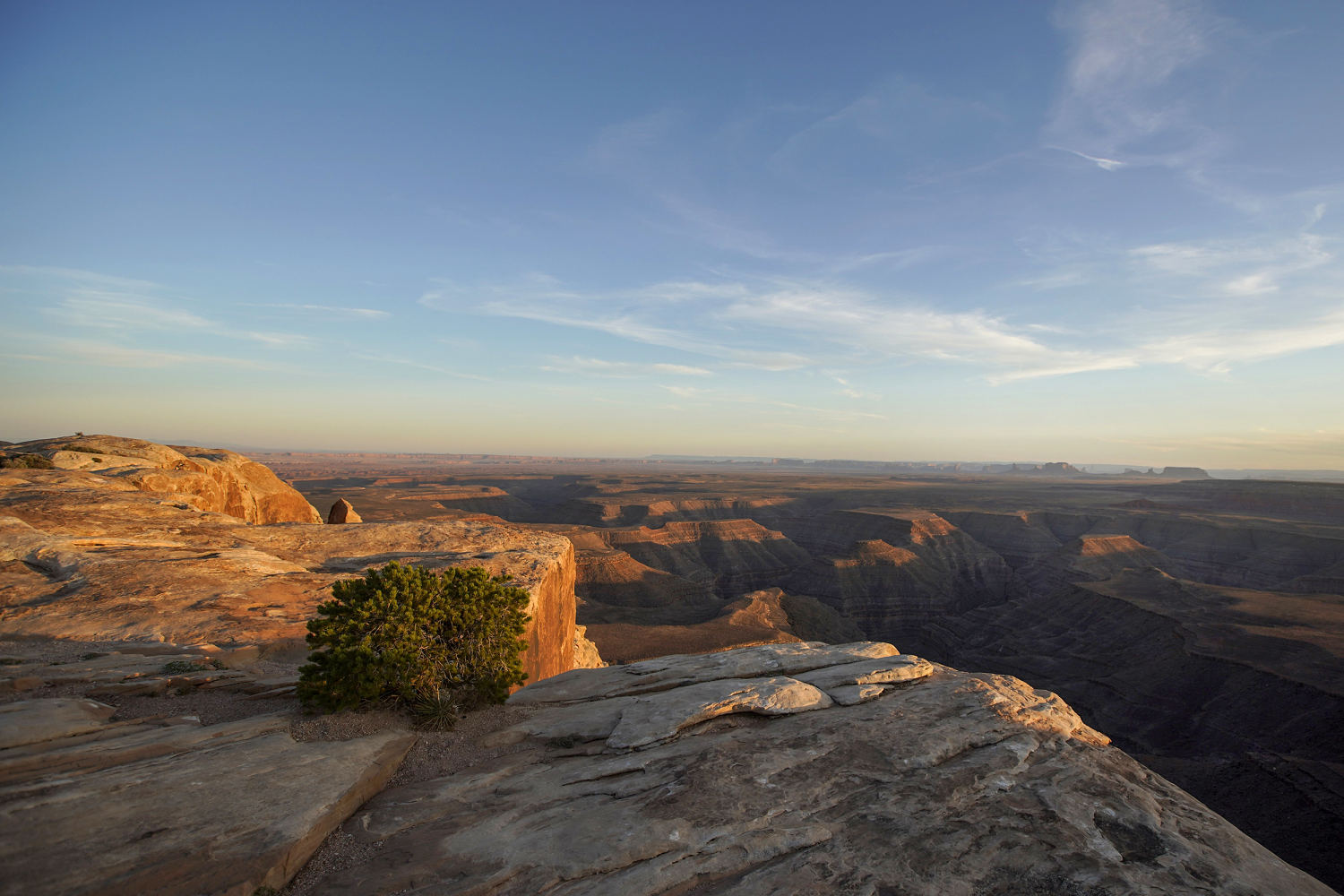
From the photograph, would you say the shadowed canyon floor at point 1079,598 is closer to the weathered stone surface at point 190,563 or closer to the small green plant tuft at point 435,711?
the weathered stone surface at point 190,563

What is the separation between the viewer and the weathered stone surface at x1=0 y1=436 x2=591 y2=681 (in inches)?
448

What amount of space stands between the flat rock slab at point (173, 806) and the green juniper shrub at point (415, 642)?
87 centimetres

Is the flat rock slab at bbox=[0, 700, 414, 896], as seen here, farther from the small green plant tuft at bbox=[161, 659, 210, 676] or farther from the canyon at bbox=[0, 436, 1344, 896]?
Answer: the small green plant tuft at bbox=[161, 659, 210, 676]

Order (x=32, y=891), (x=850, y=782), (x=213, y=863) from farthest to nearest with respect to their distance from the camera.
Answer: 1. (x=850, y=782)
2. (x=213, y=863)
3. (x=32, y=891)

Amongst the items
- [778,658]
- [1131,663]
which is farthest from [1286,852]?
[778,658]

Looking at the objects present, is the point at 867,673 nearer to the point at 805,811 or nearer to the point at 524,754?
the point at 805,811

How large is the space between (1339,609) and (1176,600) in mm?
9951

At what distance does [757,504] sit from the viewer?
13538cm

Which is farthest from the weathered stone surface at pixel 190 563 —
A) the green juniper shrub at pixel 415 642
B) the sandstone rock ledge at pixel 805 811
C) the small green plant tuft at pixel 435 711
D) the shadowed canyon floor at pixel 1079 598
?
the shadowed canyon floor at pixel 1079 598

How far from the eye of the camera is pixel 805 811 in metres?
6.18

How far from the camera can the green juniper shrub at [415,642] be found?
25.6ft

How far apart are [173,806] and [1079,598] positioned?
70606 mm

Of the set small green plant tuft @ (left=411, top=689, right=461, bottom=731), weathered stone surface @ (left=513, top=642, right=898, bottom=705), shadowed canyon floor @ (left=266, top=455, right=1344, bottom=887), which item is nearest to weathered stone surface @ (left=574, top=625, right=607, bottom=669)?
shadowed canyon floor @ (left=266, top=455, right=1344, bottom=887)

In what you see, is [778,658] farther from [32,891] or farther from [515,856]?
[32,891]
